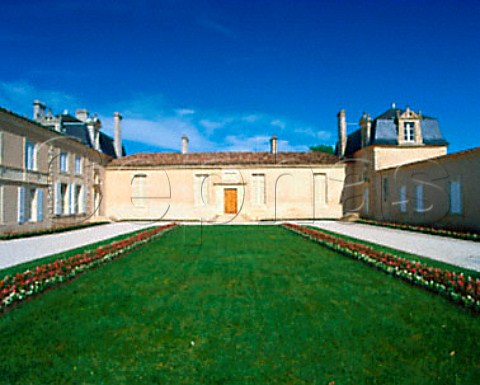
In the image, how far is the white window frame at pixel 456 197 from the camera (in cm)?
1638

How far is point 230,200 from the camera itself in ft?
90.6

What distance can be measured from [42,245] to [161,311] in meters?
9.87

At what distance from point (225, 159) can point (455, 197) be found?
1641cm

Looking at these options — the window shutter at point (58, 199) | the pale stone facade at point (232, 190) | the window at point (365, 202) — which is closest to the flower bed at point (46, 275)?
the window shutter at point (58, 199)

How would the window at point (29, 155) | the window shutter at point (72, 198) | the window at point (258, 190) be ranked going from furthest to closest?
1. the window at point (258, 190)
2. the window shutter at point (72, 198)
3. the window at point (29, 155)

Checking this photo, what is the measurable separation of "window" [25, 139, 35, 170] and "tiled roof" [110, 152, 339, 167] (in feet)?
31.6

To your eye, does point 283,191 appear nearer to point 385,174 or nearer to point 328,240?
point 385,174

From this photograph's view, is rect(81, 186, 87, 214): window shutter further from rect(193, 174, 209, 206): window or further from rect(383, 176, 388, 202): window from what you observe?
rect(383, 176, 388, 202): window

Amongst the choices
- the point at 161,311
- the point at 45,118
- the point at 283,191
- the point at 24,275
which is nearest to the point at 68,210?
the point at 45,118

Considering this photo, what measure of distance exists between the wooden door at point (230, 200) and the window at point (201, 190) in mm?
1539

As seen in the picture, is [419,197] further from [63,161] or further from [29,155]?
[63,161]

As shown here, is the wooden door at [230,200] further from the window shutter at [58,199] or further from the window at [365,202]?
the window shutter at [58,199]

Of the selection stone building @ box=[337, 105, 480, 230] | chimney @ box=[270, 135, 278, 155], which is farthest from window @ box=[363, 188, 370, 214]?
chimney @ box=[270, 135, 278, 155]

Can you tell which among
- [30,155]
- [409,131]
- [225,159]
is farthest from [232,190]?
[30,155]
